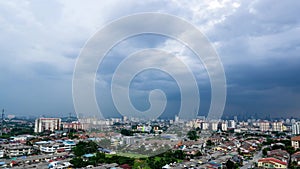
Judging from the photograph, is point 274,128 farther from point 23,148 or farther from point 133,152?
point 23,148

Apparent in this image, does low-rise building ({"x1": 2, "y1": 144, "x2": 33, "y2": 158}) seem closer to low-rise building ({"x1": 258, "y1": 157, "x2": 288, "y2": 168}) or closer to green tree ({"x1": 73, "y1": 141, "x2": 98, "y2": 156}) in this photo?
green tree ({"x1": 73, "y1": 141, "x2": 98, "y2": 156})

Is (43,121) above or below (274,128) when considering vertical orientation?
above

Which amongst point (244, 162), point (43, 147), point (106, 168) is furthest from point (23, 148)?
point (244, 162)

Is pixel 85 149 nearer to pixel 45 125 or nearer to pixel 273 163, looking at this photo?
pixel 273 163

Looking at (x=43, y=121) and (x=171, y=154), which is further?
(x=43, y=121)

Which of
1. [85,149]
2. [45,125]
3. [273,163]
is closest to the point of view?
[273,163]

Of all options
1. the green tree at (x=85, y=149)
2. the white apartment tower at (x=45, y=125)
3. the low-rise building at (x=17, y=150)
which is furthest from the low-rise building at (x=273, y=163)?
the white apartment tower at (x=45, y=125)

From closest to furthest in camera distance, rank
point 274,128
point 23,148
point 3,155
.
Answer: point 3,155, point 23,148, point 274,128

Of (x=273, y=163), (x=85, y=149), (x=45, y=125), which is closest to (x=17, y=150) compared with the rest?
(x=85, y=149)

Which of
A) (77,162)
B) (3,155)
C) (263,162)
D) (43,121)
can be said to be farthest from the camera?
(43,121)

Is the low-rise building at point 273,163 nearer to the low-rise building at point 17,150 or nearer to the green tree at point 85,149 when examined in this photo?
the green tree at point 85,149
